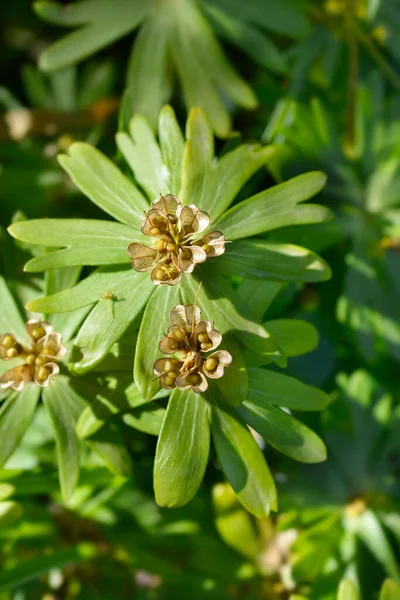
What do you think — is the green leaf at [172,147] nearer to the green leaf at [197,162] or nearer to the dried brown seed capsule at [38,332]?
the green leaf at [197,162]

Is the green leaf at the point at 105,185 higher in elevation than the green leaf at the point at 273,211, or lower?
higher

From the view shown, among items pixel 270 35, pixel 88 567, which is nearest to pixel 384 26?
pixel 270 35

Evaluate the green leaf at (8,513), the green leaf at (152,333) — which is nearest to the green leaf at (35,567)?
the green leaf at (8,513)

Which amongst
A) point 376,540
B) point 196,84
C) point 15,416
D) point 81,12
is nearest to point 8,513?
point 15,416

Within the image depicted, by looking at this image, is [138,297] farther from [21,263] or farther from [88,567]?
[88,567]

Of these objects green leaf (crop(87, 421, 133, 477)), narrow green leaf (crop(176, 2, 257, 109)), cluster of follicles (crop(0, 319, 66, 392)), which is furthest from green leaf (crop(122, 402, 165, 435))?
narrow green leaf (crop(176, 2, 257, 109))
